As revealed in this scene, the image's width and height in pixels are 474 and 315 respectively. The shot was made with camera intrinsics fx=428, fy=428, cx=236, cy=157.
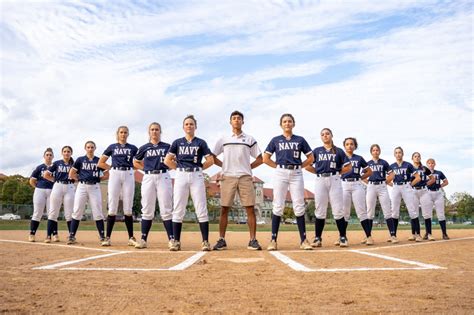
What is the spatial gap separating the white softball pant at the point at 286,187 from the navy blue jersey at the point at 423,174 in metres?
4.80

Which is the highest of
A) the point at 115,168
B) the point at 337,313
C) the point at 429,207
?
the point at 115,168

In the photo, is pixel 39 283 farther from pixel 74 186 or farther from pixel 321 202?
pixel 74 186

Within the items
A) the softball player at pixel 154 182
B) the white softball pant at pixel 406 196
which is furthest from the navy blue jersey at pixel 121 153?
the white softball pant at pixel 406 196

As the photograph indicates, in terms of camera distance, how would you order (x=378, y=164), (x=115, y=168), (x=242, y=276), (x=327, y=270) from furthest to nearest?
(x=378, y=164) → (x=115, y=168) → (x=327, y=270) → (x=242, y=276)

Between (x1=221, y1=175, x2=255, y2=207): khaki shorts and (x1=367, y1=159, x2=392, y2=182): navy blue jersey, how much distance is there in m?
3.92

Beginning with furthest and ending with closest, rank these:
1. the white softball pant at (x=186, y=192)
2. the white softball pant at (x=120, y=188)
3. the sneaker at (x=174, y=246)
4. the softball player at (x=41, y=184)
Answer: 1. the softball player at (x=41, y=184)
2. the white softball pant at (x=120, y=188)
3. the white softball pant at (x=186, y=192)
4. the sneaker at (x=174, y=246)

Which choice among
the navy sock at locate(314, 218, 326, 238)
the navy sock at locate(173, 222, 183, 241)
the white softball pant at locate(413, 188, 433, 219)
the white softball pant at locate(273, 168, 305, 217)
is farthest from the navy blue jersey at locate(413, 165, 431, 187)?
the navy sock at locate(173, 222, 183, 241)

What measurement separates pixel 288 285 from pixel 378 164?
7120 millimetres

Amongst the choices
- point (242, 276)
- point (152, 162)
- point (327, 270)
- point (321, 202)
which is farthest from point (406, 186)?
point (242, 276)

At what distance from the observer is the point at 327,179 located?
316 inches

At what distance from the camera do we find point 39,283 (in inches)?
129

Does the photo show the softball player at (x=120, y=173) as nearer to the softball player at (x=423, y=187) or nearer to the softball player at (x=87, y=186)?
the softball player at (x=87, y=186)

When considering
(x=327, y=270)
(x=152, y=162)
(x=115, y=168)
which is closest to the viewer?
(x=327, y=270)

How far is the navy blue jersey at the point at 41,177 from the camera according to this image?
1011 centimetres
